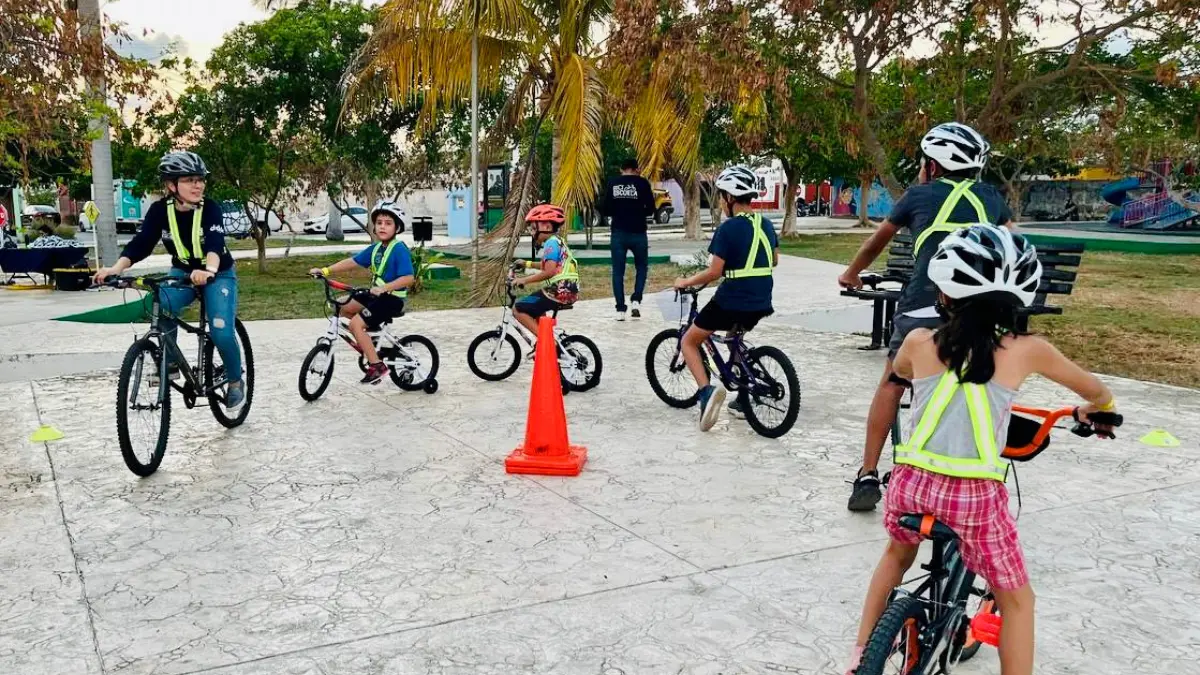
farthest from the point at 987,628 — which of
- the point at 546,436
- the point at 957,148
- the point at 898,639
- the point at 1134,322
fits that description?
the point at 1134,322

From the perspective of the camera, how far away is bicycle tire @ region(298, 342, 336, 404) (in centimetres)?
775

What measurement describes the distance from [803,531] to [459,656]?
1980 millimetres

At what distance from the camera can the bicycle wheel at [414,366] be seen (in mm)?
8112

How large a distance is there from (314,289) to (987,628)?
1557cm

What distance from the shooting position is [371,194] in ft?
115

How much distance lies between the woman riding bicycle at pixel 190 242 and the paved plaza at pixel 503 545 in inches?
34.4

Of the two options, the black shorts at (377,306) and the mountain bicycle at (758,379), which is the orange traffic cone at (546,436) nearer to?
the mountain bicycle at (758,379)

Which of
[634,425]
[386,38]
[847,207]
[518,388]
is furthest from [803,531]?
[847,207]

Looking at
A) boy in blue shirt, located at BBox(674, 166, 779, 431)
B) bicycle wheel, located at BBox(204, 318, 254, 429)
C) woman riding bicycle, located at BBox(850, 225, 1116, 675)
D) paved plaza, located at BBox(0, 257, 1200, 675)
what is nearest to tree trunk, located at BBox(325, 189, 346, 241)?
paved plaza, located at BBox(0, 257, 1200, 675)

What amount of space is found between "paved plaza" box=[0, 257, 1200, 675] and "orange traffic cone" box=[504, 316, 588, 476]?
0.31ft

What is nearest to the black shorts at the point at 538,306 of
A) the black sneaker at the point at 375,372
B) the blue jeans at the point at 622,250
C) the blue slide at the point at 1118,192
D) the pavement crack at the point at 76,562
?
the black sneaker at the point at 375,372

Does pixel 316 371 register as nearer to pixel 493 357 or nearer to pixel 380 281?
pixel 380 281

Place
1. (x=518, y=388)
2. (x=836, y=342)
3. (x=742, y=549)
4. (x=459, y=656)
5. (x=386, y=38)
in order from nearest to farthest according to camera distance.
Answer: (x=459, y=656)
(x=742, y=549)
(x=518, y=388)
(x=836, y=342)
(x=386, y=38)

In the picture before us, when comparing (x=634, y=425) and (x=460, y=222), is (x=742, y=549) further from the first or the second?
(x=460, y=222)
